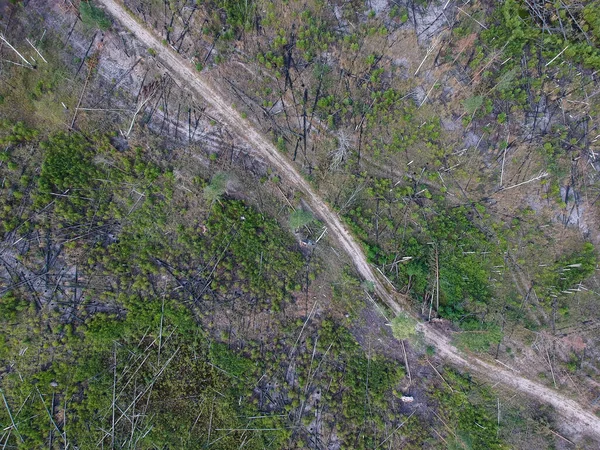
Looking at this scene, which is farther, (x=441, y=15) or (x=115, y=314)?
(x=441, y=15)

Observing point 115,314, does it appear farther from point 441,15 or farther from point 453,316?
point 441,15

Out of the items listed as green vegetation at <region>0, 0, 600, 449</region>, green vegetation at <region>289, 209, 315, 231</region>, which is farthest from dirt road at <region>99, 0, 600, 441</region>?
green vegetation at <region>289, 209, 315, 231</region>

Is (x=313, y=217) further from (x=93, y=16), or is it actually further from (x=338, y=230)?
(x=93, y=16)

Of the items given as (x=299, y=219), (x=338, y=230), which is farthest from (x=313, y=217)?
(x=338, y=230)

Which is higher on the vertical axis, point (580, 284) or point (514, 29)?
point (514, 29)

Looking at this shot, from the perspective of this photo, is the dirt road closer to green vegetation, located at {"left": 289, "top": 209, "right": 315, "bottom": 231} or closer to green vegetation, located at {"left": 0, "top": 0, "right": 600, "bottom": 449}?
green vegetation, located at {"left": 0, "top": 0, "right": 600, "bottom": 449}

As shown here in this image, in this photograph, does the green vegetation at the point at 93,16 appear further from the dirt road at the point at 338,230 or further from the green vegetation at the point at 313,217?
the dirt road at the point at 338,230

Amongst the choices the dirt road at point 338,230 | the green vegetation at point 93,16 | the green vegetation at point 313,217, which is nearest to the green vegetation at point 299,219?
the green vegetation at point 313,217

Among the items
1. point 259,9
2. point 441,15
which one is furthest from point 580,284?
point 259,9
